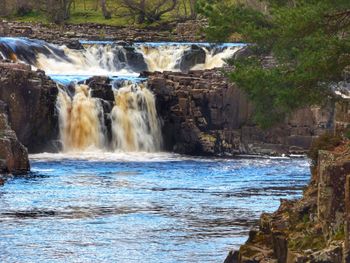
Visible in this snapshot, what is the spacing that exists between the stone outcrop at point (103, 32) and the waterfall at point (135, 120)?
22414 millimetres

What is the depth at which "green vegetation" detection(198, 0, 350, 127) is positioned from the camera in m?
40.4

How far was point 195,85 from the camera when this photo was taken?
89.6m

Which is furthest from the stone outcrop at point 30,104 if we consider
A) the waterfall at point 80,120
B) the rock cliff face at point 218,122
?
the rock cliff face at point 218,122

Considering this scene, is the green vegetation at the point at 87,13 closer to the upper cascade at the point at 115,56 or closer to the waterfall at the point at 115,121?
the upper cascade at the point at 115,56

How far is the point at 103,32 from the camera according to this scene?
121 meters

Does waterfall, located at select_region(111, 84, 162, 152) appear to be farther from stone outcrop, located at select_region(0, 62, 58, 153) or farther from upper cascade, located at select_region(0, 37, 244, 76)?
upper cascade, located at select_region(0, 37, 244, 76)

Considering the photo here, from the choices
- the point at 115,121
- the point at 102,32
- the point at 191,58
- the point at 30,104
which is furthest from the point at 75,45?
the point at 30,104

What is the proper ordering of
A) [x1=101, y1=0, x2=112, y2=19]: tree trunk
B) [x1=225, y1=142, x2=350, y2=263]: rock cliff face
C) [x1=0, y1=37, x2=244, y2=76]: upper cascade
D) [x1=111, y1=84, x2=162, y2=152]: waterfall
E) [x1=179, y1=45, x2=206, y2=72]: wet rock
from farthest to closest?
[x1=101, y1=0, x2=112, y2=19]: tree trunk < [x1=179, y1=45, x2=206, y2=72]: wet rock < [x1=0, y1=37, x2=244, y2=76]: upper cascade < [x1=111, y1=84, x2=162, y2=152]: waterfall < [x1=225, y1=142, x2=350, y2=263]: rock cliff face

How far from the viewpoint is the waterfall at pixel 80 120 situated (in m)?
84.8

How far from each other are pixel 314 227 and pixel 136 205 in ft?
80.7

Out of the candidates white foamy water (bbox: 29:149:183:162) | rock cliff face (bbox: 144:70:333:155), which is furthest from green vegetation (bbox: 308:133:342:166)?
rock cliff face (bbox: 144:70:333:155)

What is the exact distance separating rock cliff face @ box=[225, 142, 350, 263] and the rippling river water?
203 inches

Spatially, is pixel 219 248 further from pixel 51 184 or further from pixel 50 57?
pixel 50 57

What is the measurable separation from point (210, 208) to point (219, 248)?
11797 millimetres
